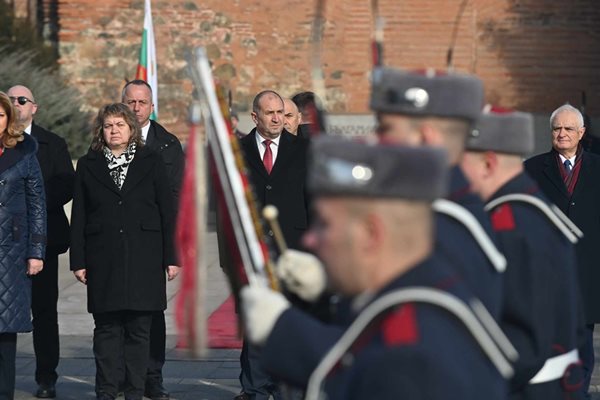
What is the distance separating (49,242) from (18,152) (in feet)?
2.75

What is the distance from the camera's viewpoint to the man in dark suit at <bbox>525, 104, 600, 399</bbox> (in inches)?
369

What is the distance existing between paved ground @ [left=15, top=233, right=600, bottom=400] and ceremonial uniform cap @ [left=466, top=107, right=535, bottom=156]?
474 cm

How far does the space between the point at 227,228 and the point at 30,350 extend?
7.58m

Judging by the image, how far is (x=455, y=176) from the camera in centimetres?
437

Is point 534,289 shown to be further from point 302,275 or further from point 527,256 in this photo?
point 302,275

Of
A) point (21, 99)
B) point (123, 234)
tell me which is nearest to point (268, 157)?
point (123, 234)

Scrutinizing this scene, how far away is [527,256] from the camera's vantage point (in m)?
4.99

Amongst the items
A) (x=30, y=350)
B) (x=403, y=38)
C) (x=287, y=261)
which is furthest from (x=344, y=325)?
(x=403, y=38)

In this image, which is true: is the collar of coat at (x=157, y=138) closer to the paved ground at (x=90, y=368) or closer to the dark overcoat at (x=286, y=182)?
the dark overcoat at (x=286, y=182)

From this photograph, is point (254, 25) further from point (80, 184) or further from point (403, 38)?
point (80, 184)

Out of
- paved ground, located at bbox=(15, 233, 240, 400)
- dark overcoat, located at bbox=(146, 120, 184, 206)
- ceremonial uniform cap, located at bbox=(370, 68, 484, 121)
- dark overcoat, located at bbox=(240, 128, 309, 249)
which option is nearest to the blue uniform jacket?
ceremonial uniform cap, located at bbox=(370, 68, 484, 121)

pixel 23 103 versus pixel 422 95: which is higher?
pixel 422 95

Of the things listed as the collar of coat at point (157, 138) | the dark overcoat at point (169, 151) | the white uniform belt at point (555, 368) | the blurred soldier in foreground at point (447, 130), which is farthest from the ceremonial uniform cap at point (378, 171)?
the collar of coat at point (157, 138)

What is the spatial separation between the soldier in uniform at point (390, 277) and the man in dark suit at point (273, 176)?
568 centimetres
